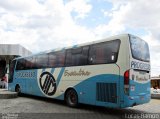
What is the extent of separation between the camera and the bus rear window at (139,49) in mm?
11055

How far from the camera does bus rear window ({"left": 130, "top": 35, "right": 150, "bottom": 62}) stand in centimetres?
1105

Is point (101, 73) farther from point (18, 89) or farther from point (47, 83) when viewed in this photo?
point (18, 89)

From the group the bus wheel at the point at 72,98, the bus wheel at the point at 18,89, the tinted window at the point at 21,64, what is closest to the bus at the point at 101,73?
the bus wheel at the point at 72,98

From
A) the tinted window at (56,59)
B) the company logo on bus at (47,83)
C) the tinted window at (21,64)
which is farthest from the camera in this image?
the tinted window at (21,64)

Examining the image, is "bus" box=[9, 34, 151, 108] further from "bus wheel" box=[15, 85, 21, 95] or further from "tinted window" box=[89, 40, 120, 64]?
"bus wheel" box=[15, 85, 21, 95]

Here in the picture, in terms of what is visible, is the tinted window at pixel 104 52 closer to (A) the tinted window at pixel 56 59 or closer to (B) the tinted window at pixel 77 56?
(B) the tinted window at pixel 77 56

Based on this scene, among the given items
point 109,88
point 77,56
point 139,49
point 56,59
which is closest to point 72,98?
point 77,56

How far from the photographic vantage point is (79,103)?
13.0m

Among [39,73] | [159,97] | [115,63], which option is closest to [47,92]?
[39,73]

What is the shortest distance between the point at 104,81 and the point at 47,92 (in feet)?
16.4

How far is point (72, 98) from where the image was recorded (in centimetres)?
1352

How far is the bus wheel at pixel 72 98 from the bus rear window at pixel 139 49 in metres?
3.58

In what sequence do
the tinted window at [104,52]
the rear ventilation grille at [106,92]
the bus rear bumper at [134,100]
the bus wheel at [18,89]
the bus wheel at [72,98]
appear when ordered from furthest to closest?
1. the bus wheel at [18,89]
2. the bus wheel at [72,98]
3. the tinted window at [104,52]
4. the rear ventilation grille at [106,92]
5. the bus rear bumper at [134,100]

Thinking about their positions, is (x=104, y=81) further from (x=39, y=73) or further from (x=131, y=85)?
(x=39, y=73)
